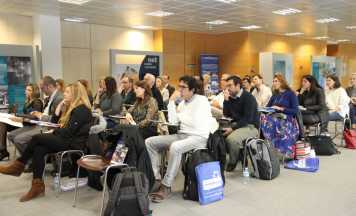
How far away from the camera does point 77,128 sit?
3592mm

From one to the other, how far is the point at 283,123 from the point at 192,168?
6.63 ft

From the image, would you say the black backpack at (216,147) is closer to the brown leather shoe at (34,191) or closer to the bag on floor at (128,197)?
the bag on floor at (128,197)

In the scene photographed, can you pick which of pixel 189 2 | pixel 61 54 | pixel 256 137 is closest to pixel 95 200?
pixel 256 137

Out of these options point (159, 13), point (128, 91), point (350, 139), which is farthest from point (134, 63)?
point (350, 139)

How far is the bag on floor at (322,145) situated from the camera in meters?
5.39

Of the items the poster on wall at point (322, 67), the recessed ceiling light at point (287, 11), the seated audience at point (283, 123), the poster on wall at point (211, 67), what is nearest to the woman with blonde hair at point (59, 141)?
the seated audience at point (283, 123)

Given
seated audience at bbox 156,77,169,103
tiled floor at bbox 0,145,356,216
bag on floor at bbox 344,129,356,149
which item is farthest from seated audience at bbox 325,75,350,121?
seated audience at bbox 156,77,169,103

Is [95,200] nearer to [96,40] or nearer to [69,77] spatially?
[69,77]

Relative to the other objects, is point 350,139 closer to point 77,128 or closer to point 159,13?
point 77,128

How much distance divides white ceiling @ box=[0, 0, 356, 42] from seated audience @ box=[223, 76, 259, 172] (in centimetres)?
347

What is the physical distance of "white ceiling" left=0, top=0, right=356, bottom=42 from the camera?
7.16 m

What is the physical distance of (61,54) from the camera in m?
8.77

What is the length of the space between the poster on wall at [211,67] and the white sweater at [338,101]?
19.8 feet

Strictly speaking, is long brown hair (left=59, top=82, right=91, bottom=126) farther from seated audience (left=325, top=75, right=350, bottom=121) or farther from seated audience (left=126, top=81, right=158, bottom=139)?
seated audience (left=325, top=75, right=350, bottom=121)
